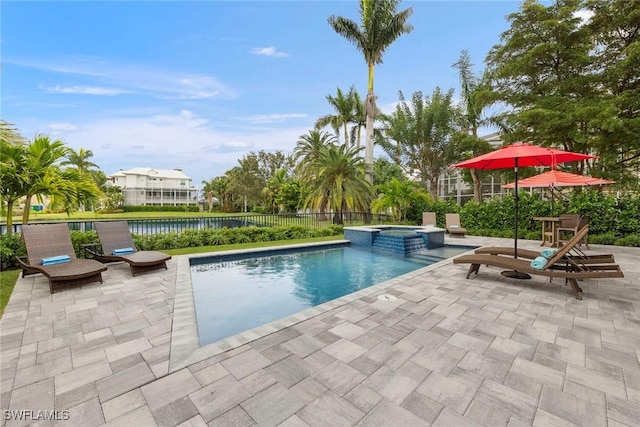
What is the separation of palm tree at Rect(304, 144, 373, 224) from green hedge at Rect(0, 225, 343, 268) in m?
2.69

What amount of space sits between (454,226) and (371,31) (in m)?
12.3

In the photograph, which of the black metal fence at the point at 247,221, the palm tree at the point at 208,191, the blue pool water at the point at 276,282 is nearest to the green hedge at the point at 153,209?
the palm tree at the point at 208,191

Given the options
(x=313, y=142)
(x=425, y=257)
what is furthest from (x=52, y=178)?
(x=313, y=142)

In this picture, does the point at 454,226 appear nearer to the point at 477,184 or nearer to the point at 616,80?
the point at 616,80

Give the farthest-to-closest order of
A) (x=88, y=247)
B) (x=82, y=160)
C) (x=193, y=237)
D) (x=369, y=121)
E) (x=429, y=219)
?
1. (x=82, y=160)
2. (x=369, y=121)
3. (x=429, y=219)
4. (x=193, y=237)
5. (x=88, y=247)

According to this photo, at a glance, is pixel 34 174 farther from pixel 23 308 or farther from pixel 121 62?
pixel 121 62

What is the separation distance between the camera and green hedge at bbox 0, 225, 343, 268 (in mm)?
6082

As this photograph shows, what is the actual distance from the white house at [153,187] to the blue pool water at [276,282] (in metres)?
56.4

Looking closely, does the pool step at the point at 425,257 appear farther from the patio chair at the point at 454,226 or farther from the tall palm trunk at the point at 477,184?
the tall palm trunk at the point at 477,184

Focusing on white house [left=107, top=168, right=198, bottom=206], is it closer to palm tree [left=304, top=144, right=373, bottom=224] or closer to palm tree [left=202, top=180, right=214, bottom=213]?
palm tree [left=202, top=180, right=214, bottom=213]

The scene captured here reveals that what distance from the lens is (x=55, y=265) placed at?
197 inches

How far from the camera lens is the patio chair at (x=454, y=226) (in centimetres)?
1241

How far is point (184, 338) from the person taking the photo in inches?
120

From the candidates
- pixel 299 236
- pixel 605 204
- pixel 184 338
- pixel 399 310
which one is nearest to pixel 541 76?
pixel 605 204
